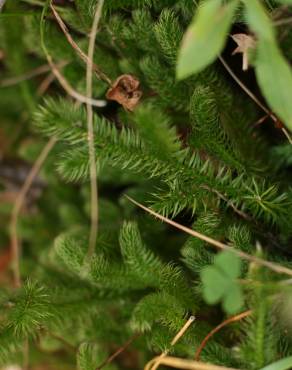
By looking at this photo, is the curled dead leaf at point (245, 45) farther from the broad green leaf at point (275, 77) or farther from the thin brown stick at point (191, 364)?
the thin brown stick at point (191, 364)

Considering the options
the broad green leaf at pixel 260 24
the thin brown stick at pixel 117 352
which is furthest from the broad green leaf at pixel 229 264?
the thin brown stick at pixel 117 352

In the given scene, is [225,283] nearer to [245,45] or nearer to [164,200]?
[164,200]

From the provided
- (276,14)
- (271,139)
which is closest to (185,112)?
(271,139)

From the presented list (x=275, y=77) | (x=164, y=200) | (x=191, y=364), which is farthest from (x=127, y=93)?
(x=191, y=364)

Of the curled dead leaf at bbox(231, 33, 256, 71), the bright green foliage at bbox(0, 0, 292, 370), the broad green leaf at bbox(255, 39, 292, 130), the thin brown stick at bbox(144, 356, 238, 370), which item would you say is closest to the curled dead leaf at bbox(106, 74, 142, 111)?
the bright green foliage at bbox(0, 0, 292, 370)

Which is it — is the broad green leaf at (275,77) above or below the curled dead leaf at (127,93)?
above

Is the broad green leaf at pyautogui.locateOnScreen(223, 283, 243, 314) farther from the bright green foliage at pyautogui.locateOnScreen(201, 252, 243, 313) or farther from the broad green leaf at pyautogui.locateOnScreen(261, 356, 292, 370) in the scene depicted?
the broad green leaf at pyautogui.locateOnScreen(261, 356, 292, 370)

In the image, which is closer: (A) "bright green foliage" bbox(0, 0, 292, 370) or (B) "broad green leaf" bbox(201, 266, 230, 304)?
(B) "broad green leaf" bbox(201, 266, 230, 304)
